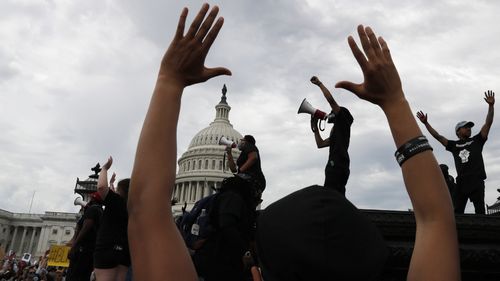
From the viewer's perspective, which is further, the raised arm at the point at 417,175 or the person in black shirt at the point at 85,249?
the person in black shirt at the point at 85,249

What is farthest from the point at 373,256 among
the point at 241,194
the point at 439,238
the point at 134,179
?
the point at 241,194

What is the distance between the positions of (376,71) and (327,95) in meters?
4.59

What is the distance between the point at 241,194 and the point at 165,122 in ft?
8.44

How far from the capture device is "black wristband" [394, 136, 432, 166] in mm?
1417

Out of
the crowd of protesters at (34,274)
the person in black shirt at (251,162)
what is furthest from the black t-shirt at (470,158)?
the crowd of protesters at (34,274)

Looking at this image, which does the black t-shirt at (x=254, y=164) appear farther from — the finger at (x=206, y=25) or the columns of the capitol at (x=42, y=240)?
the columns of the capitol at (x=42, y=240)

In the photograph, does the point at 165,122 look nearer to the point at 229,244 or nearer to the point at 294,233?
the point at 294,233

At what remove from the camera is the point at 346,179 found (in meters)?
5.55

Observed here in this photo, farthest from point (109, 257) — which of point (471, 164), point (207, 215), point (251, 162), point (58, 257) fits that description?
point (58, 257)

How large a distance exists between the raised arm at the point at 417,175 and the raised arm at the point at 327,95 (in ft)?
14.1

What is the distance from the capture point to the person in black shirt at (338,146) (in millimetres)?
5457

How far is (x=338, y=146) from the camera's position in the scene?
18.4ft

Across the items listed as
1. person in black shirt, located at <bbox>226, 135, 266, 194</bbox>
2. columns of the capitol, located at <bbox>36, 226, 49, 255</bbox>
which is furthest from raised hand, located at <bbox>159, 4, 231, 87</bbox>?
columns of the capitol, located at <bbox>36, 226, 49, 255</bbox>

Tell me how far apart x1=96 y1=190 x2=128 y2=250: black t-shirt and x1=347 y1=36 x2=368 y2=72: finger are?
155 inches
